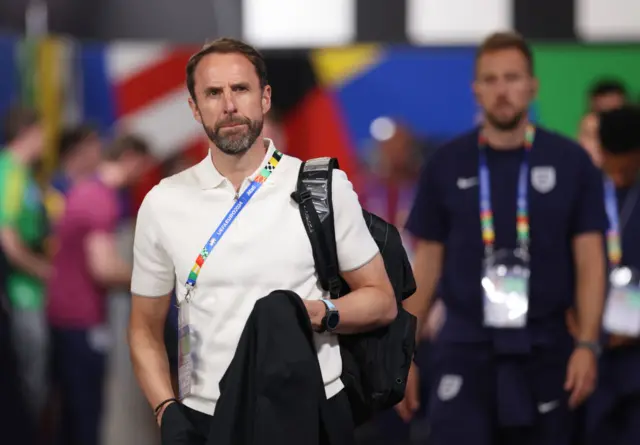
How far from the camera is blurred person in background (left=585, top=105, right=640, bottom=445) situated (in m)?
5.18

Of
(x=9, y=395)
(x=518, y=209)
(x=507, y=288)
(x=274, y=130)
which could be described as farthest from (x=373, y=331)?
(x=274, y=130)

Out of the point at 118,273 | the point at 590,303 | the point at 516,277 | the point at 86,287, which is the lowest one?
the point at 86,287

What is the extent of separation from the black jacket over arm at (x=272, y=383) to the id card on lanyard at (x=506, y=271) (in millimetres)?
1473

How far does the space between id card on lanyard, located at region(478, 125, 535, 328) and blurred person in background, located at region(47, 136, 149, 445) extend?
265 centimetres

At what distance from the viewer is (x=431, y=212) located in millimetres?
4852

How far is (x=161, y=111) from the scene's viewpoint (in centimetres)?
895

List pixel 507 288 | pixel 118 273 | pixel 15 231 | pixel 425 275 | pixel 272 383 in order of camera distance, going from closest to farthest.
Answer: pixel 272 383, pixel 507 288, pixel 425 275, pixel 118 273, pixel 15 231

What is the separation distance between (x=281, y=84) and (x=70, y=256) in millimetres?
2167

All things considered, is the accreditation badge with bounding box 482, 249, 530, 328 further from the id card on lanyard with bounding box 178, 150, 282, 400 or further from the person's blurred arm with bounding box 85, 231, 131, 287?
the person's blurred arm with bounding box 85, 231, 131, 287

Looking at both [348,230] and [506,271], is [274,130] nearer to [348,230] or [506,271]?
[506,271]

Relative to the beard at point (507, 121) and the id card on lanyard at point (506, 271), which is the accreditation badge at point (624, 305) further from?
the beard at point (507, 121)

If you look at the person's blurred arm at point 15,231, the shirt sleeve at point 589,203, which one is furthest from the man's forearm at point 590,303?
the person's blurred arm at point 15,231

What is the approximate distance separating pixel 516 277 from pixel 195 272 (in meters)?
1.49

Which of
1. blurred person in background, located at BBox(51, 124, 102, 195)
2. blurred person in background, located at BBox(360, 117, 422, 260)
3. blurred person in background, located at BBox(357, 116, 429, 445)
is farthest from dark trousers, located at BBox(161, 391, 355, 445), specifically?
blurred person in background, located at BBox(51, 124, 102, 195)
